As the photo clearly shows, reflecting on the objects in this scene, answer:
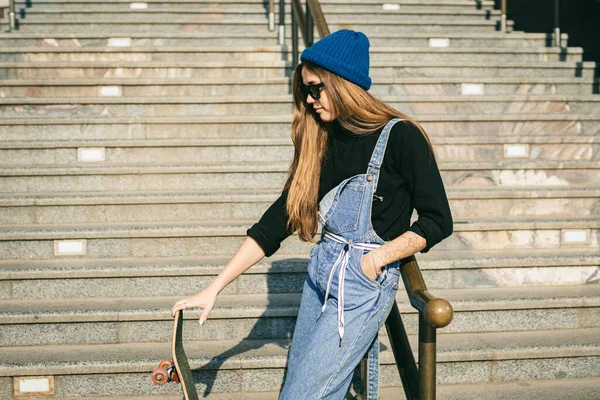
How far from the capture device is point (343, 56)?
2.10m

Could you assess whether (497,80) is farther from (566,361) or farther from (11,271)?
(11,271)

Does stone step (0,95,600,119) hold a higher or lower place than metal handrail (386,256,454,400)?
higher

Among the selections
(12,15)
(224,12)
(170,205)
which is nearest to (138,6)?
(224,12)

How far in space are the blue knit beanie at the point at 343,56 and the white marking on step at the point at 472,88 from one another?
406 cm

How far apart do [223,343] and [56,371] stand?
85 centimetres

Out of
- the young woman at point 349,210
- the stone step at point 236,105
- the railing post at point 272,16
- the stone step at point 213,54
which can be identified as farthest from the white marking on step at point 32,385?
the railing post at point 272,16

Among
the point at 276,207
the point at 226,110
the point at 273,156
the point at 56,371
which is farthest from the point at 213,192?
the point at 276,207

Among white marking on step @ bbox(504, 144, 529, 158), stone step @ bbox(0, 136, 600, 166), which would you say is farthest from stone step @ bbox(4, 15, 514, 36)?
white marking on step @ bbox(504, 144, 529, 158)

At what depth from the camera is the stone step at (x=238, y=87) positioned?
5.86 metres

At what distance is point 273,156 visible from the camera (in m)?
5.21

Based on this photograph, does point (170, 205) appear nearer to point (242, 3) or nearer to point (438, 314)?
point (438, 314)

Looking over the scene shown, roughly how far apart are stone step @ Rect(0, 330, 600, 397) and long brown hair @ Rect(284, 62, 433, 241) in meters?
1.44

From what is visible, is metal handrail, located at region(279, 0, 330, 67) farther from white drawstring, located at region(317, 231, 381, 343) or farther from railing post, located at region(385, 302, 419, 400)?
white drawstring, located at region(317, 231, 381, 343)

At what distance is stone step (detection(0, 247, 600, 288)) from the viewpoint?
4.04m
